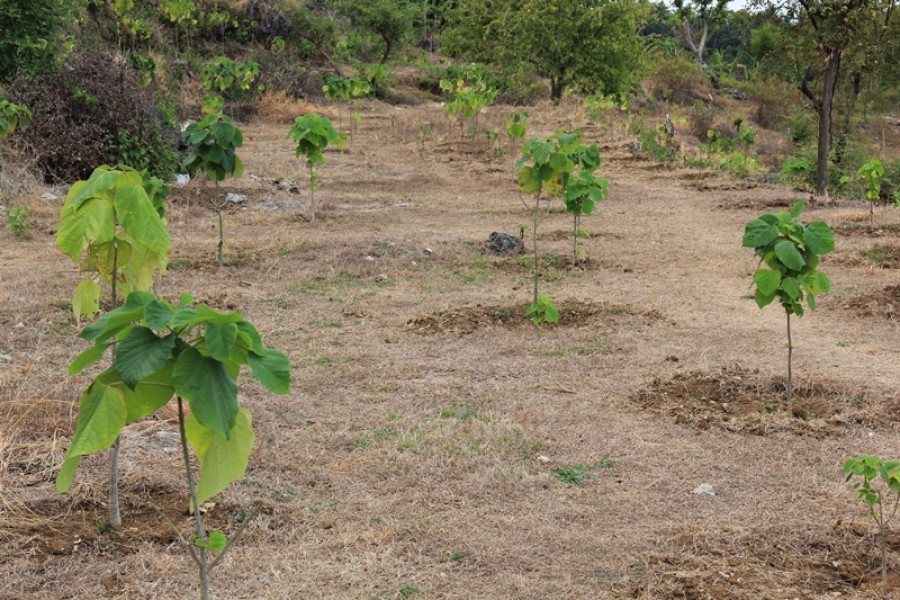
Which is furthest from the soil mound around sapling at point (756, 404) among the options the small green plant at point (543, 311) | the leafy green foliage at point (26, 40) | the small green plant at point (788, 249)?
→ the leafy green foliage at point (26, 40)

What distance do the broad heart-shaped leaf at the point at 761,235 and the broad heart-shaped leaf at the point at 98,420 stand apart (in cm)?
303

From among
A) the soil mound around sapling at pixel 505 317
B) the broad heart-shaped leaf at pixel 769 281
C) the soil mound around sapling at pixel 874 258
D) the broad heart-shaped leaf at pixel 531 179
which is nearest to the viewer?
the broad heart-shaped leaf at pixel 769 281

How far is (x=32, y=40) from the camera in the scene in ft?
35.2

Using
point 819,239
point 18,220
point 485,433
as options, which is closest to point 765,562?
point 485,433

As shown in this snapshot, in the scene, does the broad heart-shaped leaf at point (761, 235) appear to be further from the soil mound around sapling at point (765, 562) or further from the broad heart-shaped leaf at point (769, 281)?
the soil mound around sapling at point (765, 562)

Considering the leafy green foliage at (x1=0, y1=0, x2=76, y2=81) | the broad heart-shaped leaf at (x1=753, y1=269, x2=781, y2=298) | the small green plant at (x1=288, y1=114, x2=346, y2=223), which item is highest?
the leafy green foliage at (x1=0, y1=0, x2=76, y2=81)

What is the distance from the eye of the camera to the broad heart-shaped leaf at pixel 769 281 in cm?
407

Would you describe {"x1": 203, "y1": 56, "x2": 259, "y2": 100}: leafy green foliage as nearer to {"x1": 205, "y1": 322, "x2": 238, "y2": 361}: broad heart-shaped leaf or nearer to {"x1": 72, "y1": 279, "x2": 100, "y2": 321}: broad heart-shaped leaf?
{"x1": 72, "y1": 279, "x2": 100, "y2": 321}: broad heart-shaped leaf

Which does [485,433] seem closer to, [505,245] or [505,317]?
[505,317]

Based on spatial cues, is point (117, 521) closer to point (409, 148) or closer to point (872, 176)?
point (872, 176)

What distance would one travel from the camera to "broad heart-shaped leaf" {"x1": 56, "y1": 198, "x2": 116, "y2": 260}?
2248 millimetres

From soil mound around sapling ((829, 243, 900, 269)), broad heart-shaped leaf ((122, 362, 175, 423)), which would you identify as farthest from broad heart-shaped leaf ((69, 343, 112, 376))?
soil mound around sapling ((829, 243, 900, 269))

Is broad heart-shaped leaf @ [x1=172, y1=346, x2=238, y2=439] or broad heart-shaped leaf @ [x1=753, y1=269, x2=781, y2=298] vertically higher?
broad heart-shaped leaf @ [x1=172, y1=346, x2=238, y2=439]

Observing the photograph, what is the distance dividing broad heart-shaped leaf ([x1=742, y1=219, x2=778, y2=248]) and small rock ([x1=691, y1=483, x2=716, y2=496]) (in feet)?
3.79
